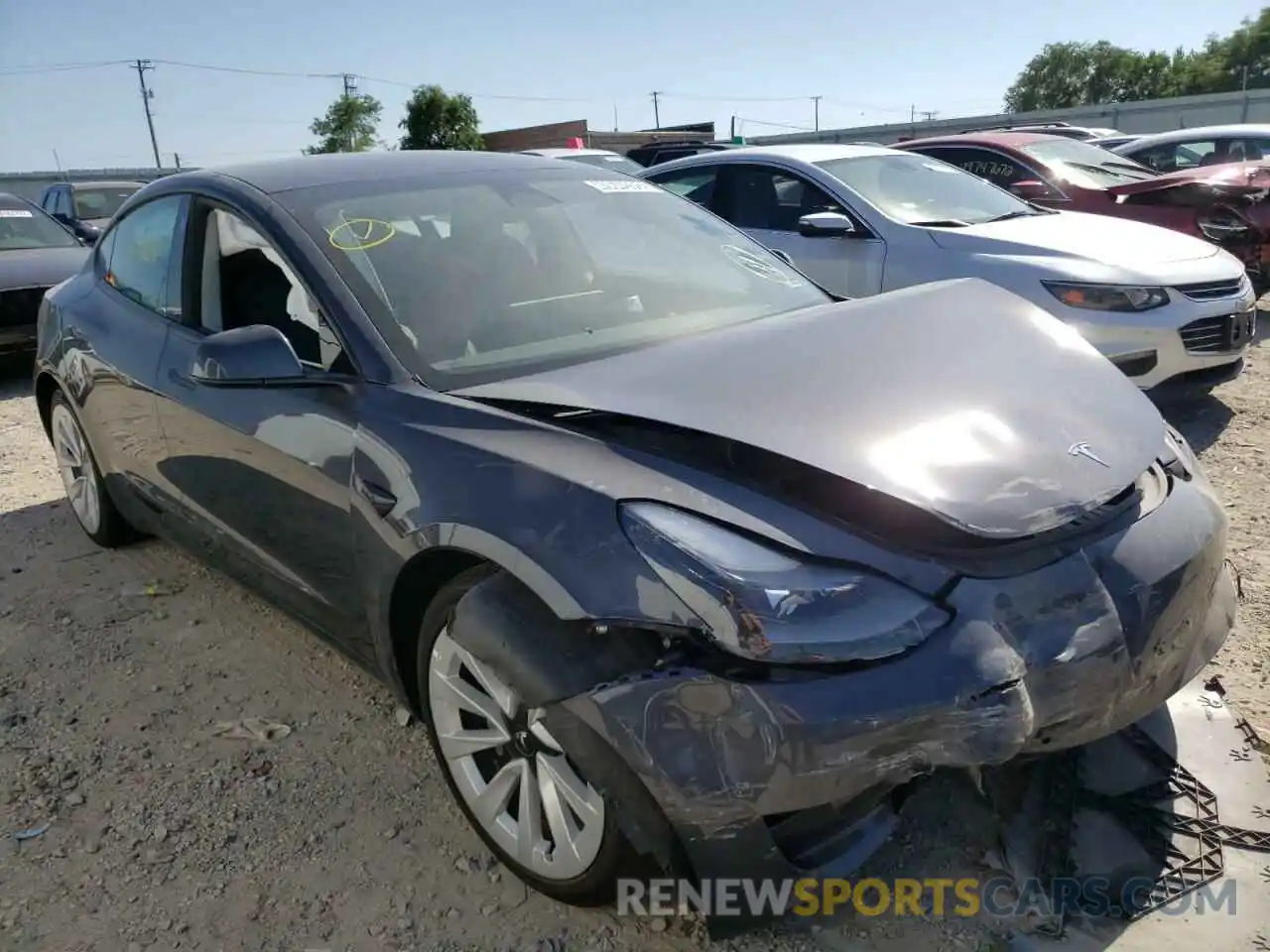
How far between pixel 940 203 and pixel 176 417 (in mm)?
4777

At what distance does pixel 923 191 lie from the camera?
6137mm

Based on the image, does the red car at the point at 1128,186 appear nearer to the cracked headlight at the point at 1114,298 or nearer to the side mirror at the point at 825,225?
the side mirror at the point at 825,225

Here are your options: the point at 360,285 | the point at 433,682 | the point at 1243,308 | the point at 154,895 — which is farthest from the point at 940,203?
the point at 154,895

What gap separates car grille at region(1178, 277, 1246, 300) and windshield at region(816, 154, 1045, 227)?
132 centimetres

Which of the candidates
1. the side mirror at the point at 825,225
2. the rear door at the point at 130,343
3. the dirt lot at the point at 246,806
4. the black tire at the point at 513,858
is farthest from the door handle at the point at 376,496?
the side mirror at the point at 825,225

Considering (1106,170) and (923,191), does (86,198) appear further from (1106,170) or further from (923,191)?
(1106,170)

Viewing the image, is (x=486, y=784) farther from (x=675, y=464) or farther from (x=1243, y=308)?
(x=1243, y=308)

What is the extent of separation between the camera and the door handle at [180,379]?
3.00 metres

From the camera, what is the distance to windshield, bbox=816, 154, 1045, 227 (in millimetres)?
5875

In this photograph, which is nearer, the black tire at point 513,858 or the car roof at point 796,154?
the black tire at point 513,858

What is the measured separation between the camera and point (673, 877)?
1.79 metres

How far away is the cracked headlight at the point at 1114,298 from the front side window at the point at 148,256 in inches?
163

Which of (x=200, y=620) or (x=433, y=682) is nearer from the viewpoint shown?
(x=433, y=682)

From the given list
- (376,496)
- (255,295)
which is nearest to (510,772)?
(376,496)
